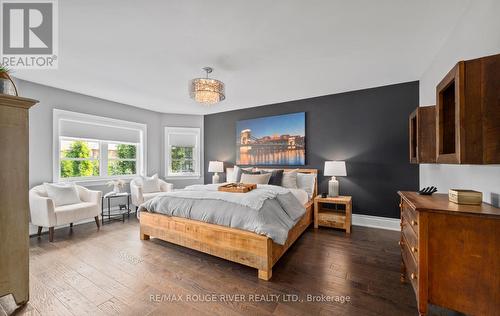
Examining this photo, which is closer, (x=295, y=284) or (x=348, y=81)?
(x=295, y=284)

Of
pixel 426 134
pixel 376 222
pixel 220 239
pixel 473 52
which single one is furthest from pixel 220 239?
pixel 473 52

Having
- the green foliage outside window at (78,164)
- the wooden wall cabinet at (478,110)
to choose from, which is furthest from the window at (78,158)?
Answer: the wooden wall cabinet at (478,110)

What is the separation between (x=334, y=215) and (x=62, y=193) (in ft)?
15.4

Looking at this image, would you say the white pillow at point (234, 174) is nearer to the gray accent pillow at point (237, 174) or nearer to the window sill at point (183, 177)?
the gray accent pillow at point (237, 174)

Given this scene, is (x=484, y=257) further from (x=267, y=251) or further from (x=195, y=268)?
(x=195, y=268)

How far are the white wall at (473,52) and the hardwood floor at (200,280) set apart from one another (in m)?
1.10

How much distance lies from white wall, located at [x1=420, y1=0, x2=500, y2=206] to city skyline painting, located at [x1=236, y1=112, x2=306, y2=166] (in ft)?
7.36

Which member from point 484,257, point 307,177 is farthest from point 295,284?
point 307,177

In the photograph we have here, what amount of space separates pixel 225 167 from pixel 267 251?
3.51 metres

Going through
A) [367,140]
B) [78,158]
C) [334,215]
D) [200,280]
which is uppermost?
[367,140]

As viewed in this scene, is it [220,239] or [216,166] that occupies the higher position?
[216,166]

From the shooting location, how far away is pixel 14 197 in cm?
161

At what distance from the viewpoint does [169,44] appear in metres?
2.30

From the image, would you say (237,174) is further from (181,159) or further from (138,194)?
(138,194)
